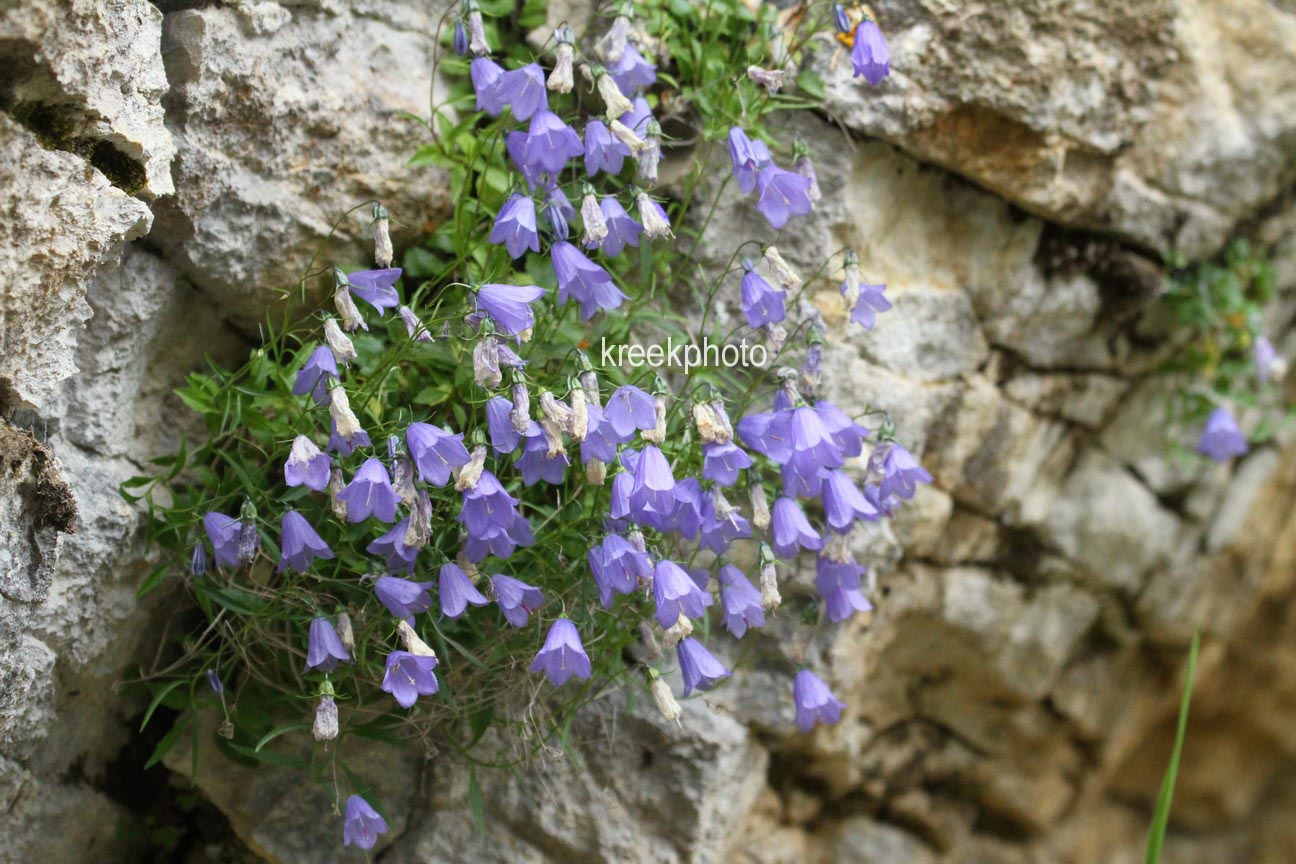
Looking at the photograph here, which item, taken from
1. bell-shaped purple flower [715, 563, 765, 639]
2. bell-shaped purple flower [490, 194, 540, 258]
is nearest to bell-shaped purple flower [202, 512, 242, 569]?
bell-shaped purple flower [490, 194, 540, 258]

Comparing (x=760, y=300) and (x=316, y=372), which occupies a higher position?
(x=760, y=300)

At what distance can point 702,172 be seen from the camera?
2.62 m

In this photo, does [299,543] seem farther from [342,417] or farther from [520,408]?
[520,408]

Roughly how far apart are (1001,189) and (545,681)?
175 centimetres

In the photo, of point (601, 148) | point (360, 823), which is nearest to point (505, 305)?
point (601, 148)

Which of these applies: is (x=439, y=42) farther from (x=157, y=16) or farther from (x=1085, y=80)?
(x=1085, y=80)

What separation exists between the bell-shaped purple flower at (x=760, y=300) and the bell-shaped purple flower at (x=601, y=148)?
375 millimetres

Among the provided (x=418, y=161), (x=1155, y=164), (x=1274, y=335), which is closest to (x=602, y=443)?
(x=418, y=161)

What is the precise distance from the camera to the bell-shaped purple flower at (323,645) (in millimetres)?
2207

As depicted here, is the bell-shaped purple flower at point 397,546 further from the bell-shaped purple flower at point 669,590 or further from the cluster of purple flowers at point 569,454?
the bell-shaped purple flower at point 669,590

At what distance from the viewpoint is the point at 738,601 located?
2.41 meters

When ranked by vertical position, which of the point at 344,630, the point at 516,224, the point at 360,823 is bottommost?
the point at 360,823

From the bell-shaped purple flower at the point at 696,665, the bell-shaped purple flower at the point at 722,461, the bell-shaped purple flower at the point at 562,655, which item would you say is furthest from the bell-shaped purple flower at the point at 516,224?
the bell-shaped purple flower at the point at 696,665

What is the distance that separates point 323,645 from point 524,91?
1189 mm
